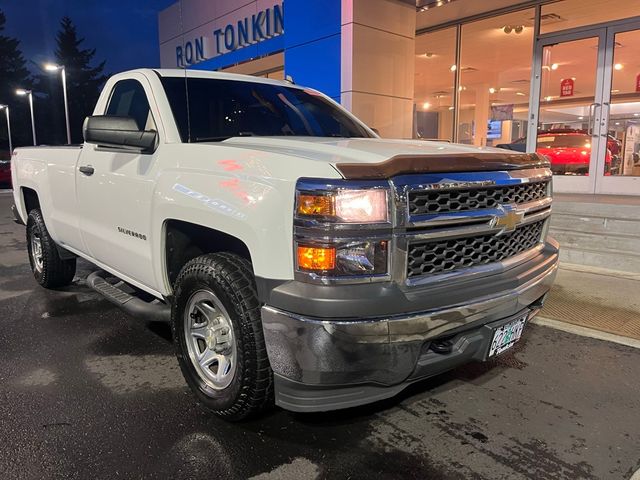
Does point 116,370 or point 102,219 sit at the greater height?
point 102,219

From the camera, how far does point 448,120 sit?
1268 centimetres

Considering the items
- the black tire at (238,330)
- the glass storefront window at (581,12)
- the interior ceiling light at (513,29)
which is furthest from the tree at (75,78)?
the black tire at (238,330)

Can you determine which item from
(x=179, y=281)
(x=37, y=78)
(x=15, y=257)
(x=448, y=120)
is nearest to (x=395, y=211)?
(x=179, y=281)

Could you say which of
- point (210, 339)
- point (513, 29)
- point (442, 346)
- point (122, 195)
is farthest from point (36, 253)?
point (513, 29)

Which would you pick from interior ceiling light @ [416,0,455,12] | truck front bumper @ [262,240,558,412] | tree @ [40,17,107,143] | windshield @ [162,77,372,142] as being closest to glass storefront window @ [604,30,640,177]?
interior ceiling light @ [416,0,455,12]

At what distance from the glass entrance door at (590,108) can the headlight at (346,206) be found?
8.08m

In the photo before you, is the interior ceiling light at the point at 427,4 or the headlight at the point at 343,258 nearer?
the headlight at the point at 343,258

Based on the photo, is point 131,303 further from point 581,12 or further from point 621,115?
point 581,12

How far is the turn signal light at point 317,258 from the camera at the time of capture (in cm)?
221

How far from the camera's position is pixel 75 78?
6825 centimetres

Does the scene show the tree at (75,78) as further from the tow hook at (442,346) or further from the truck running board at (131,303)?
the tow hook at (442,346)

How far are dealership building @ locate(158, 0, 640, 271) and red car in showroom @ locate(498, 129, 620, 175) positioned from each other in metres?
0.02

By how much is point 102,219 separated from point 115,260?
33 cm

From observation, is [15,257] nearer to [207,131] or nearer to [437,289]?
[207,131]
